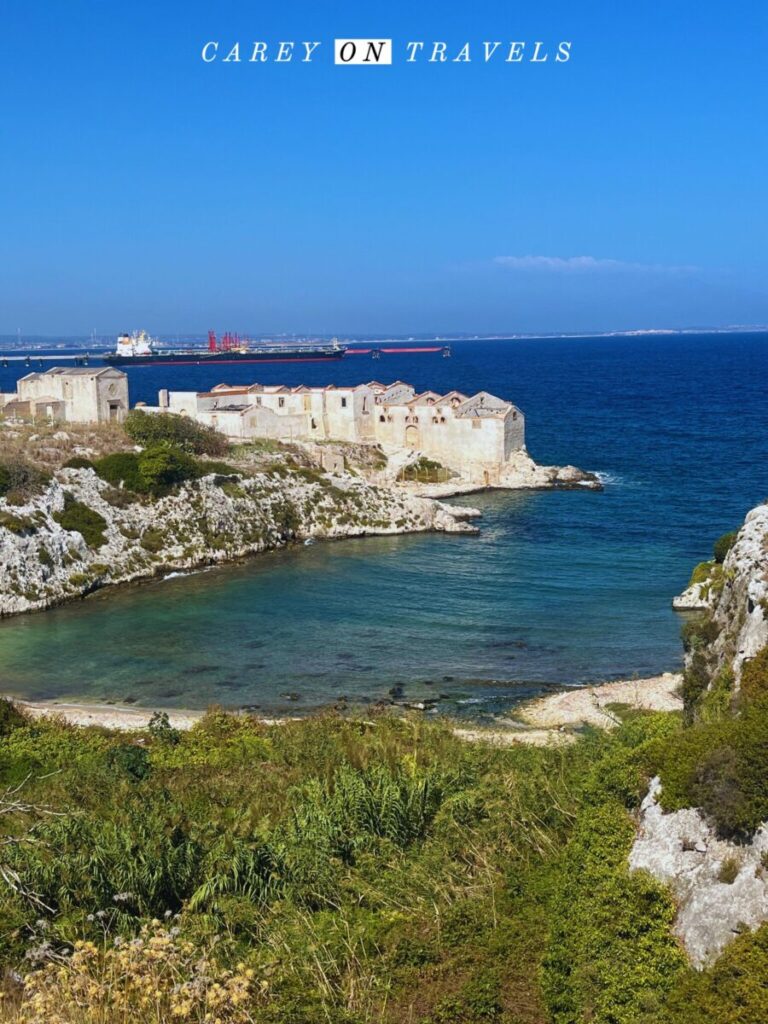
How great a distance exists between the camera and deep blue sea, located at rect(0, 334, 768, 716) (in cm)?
2642

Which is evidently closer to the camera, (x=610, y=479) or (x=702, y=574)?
(x=702, y=574)

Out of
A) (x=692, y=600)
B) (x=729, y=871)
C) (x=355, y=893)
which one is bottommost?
(x=692, y=600)

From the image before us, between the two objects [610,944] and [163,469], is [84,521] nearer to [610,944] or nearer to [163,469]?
[163,469]

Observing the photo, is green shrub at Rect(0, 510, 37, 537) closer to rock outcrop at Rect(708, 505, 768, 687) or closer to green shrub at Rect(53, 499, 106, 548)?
green shrub at Rect(53, 499, 106, 548)

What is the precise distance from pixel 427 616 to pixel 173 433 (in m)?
20.8

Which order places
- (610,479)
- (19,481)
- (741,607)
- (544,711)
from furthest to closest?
(610,479), (19,481), (544,711), (741,607)

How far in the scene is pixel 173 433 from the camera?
160 ft

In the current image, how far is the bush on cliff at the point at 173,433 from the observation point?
48.2 m

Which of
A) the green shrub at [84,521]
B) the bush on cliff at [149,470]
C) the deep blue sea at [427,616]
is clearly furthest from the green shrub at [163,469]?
the deep blue sea at [427,616]

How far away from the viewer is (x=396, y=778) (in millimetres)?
14016

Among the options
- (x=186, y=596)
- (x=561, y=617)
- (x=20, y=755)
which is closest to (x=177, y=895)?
(x=20, y=755)

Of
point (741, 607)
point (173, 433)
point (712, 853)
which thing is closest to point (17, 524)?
point (173, 433)

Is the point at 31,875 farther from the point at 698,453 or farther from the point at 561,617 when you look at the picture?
the point at 698,453

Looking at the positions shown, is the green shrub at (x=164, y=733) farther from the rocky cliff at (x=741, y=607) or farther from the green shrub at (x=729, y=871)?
the green shrub at (x=729, y=871)
